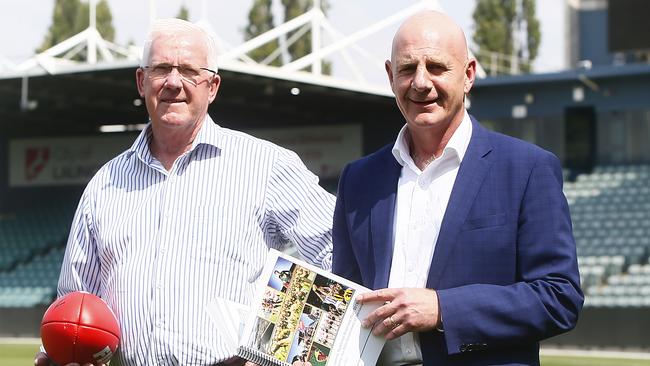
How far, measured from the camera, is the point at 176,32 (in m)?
4.40

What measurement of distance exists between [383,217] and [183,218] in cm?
96

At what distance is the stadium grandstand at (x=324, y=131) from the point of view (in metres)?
24.9

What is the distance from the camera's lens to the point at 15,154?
36.1 metres

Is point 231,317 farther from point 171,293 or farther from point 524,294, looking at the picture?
point 524,294

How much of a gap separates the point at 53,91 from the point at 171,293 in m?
25.2

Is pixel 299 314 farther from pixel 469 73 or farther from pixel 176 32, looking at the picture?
pixel 176 32

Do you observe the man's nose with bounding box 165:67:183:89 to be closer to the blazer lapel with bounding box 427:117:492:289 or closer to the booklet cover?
the booklet cover

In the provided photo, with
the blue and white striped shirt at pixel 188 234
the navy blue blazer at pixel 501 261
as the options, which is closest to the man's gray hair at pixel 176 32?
the blue and white striped shirt at pixel 188 234

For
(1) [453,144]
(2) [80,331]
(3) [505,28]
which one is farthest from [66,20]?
(1) [453,144]

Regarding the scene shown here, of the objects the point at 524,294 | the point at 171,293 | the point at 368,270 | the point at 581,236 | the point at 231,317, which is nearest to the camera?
the point at 524,294

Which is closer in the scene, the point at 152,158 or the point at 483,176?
the point at 483,176

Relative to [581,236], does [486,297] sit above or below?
above

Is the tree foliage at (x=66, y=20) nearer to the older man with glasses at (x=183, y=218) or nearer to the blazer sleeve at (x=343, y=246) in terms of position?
the older man with glasses at (x=183, y=218)

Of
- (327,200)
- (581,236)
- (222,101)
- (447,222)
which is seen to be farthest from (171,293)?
(222,101)
